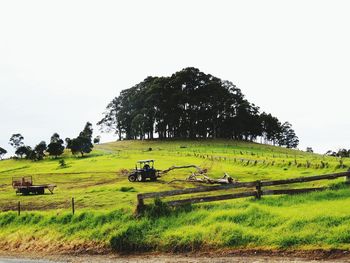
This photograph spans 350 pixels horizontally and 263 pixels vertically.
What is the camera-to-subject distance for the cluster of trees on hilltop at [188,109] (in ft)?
412

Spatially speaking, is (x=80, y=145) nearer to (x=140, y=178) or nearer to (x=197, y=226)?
(x=140, y=178)

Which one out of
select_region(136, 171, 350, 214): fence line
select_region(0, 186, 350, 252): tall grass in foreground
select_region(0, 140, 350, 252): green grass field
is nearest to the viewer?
select_region(0, 186, 350, 252): tall grass in foreground

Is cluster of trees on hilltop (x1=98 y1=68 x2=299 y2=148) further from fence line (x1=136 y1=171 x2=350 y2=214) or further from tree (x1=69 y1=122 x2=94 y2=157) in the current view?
fence line (x1=136 y1=171 x2=350 y2=214)

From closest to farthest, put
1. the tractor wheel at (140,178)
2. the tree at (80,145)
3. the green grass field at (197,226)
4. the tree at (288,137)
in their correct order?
the green grass field at (197,226), the tractor wheel at (140,178), the tree at (80,145), the tree at (288,137)

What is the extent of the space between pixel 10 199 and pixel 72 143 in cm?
5878

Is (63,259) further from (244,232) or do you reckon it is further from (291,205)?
(291,205)

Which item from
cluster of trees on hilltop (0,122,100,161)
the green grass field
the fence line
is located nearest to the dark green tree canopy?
cluster of trees on hilltop (0,122,100,161)

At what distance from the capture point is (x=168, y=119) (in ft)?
413

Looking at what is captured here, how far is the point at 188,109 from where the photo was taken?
127m

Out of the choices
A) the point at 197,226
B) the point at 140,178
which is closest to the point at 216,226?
the point at 197,226

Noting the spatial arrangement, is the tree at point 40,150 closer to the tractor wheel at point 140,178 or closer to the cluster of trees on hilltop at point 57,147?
the cluster of trees on hilltop at point 57,147

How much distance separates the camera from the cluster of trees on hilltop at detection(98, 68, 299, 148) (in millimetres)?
125500

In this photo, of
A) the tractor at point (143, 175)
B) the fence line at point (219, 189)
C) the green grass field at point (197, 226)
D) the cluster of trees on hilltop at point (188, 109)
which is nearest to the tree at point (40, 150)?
the cluster of trees on hilltop at point (188, 109)

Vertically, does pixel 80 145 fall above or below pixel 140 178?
above
